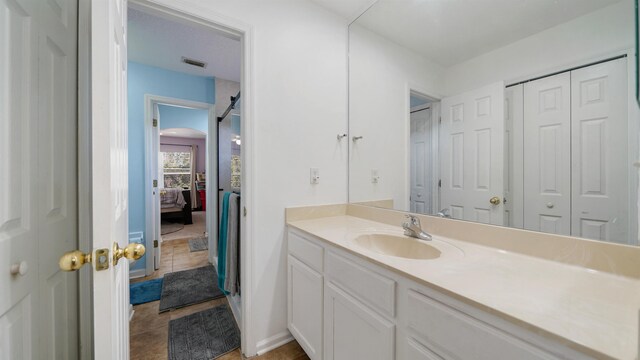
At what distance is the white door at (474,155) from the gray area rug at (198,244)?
356cm

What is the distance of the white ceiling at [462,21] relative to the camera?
96cm

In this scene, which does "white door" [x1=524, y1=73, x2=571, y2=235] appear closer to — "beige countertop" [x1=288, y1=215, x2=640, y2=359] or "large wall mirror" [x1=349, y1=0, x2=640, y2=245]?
"large wall mirror" [x1=349, y1=0, x2=640, y2=245]

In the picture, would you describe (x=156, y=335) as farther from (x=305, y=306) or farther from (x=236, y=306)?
(x=305, y=306)

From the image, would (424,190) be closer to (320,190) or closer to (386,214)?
(386,214)

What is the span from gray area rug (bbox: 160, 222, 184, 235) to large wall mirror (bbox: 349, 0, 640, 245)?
4.56 meters

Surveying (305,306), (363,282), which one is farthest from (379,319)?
(305,306)

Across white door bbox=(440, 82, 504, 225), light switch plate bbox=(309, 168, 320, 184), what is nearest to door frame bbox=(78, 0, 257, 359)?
light switch plate bbox=(309, 168, 320, 184)

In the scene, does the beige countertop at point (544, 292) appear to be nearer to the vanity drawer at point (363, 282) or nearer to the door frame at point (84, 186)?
the vanity drawer at point (363, 282)

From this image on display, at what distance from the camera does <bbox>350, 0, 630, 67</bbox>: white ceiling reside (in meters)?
0.96

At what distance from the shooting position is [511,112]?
1077 millimetres

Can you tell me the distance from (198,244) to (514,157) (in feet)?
13.7

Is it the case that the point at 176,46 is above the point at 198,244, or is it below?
above

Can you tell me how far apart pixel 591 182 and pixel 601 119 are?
233 mm

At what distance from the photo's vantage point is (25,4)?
2.09ft
